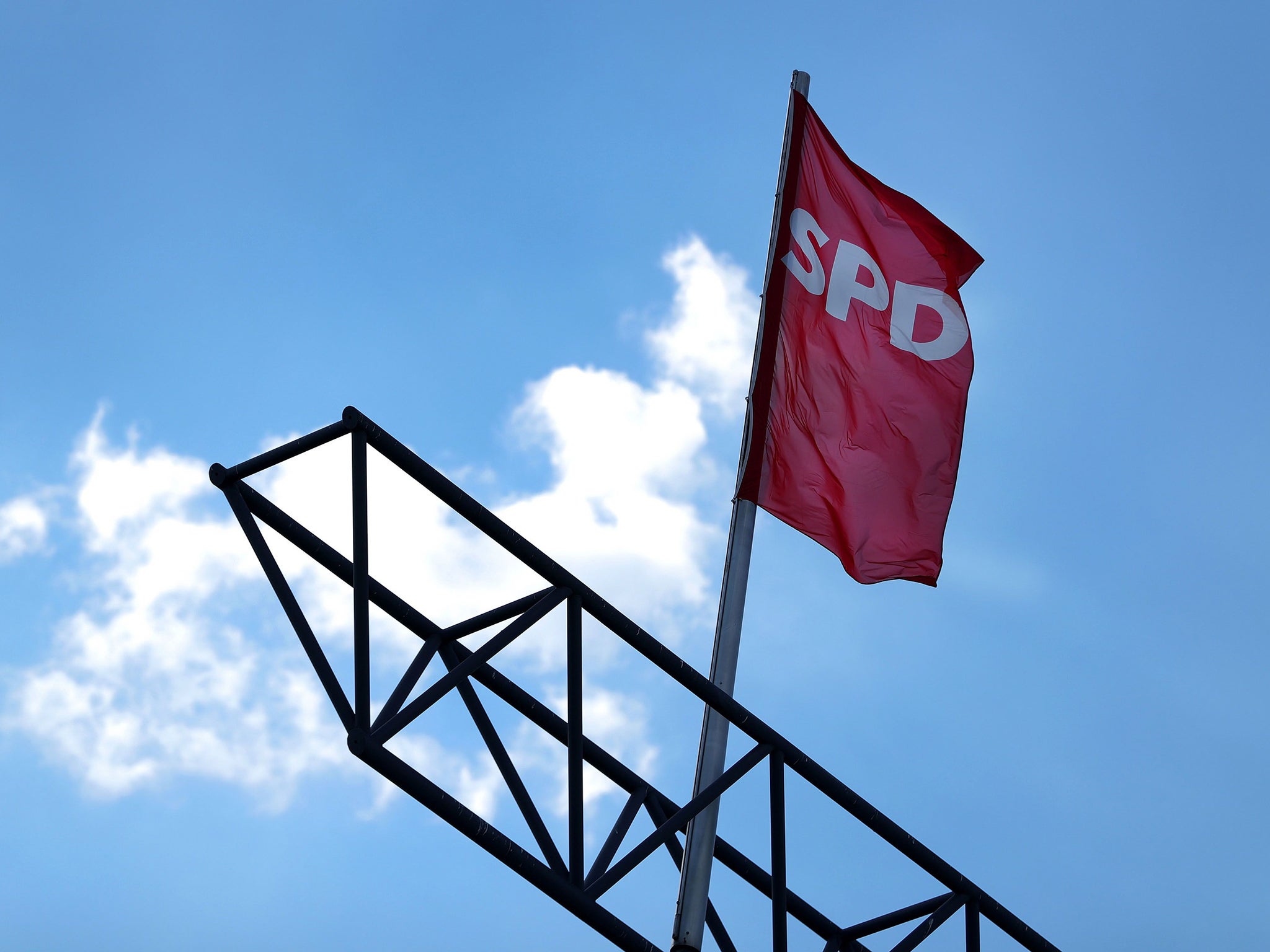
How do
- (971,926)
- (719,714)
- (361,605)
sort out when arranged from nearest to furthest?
(361,605) → (719,714) → (971,926)

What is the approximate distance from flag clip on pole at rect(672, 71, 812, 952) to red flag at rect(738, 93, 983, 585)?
0.29ft

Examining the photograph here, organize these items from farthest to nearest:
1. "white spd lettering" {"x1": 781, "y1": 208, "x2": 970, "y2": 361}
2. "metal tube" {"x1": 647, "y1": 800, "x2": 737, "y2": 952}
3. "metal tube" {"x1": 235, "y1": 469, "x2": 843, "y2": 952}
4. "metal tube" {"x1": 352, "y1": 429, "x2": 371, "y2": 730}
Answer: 1. "white spd lettering" {"x1": 781, "y1": 208, "x2": 970, "y2": 361}
2. "metal tube" {"x1": 647, "y1": 800, "x2": 737, "y2": 952}
3. "metal tube" {"x1": 235, "y1": 469, "x2": 843, "y2": 952}
4. "metal tube" {"x1": 352, "y1": 429, "x2": 371, "y2": 730}

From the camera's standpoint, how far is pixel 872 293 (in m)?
10.2

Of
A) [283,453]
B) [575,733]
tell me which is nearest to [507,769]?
[575,733]

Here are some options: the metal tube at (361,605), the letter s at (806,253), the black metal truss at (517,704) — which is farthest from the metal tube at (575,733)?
the letter s at (806,253)

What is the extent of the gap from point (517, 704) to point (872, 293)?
430 centimetres

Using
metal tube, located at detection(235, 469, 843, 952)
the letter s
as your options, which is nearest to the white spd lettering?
the letter s

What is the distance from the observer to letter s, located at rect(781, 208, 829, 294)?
9.69 m

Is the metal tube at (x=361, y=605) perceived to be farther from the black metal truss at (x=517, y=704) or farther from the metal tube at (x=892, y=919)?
the metal tube at (x=892, y=919)

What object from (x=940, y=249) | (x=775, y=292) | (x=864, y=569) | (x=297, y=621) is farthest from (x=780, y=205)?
(x=297, y=621)

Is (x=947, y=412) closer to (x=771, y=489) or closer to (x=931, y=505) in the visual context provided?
(x=931, y=505)

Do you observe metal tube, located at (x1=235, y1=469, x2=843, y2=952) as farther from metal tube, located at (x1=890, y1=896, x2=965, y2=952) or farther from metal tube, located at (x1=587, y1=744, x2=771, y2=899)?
metal tube, located at (x1=890, y1=896, x2=965, y2=952)

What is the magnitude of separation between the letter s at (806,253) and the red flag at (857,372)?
1 centimetres

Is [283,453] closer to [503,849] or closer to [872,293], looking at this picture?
[503,849]
